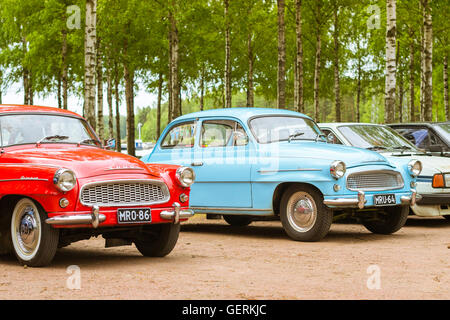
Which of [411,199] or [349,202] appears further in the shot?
[411,199]

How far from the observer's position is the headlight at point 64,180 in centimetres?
742

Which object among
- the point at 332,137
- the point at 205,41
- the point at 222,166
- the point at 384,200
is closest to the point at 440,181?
the point at 332,137

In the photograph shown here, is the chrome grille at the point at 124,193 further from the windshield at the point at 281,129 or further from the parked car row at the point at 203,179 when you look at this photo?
the windshield at the point at 281,129

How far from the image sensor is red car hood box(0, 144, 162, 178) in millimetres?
7738

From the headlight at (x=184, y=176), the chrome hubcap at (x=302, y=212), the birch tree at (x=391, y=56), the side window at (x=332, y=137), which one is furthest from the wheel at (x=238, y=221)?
the birch tree at (x=391, y=56)

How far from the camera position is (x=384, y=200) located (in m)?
10.3

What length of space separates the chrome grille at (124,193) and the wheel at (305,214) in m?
2.69

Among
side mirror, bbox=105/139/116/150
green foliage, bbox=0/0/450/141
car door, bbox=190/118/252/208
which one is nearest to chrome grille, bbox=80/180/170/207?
side mirror, bbox=105/139/116/150

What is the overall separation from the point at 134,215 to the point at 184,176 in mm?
948

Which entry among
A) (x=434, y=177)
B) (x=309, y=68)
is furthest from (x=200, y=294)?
(x=309, y=68)

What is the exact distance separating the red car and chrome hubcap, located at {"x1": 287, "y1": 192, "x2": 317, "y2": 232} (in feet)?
7.64

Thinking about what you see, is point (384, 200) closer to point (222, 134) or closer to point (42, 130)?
point (222, 134)

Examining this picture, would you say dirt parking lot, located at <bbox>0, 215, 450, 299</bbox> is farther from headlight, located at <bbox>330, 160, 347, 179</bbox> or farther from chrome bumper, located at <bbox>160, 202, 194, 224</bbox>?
headlight, located at <bbox>330, 160, 347, 179</bbox>
